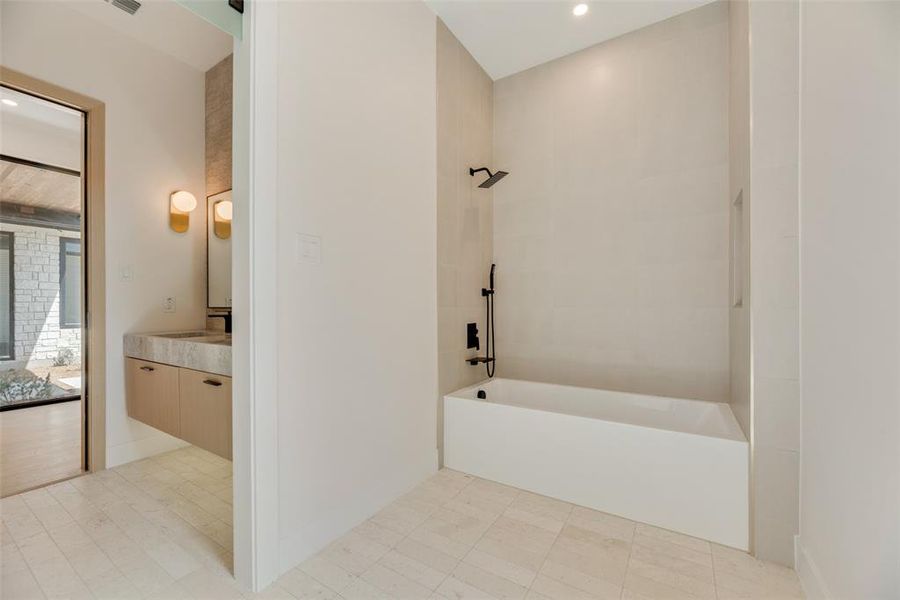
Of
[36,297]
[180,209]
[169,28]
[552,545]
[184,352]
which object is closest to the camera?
[552,545]

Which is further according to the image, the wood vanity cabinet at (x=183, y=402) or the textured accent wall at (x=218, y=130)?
the textured accent wall at (x=218, y=130)

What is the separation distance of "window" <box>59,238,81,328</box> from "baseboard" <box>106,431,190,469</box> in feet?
5.57

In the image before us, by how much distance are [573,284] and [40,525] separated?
10.6 feet

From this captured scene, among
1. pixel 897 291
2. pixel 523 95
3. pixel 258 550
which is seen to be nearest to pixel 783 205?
pixel 897 291

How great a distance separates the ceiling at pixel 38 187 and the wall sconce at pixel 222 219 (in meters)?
1.35

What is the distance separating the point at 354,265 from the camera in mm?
1712

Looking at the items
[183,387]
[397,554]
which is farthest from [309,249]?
[397,554]

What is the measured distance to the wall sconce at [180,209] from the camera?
2.65 meters

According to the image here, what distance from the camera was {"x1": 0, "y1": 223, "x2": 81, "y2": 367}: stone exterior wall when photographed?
301 centimetres

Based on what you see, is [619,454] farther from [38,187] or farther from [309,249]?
[38,187]

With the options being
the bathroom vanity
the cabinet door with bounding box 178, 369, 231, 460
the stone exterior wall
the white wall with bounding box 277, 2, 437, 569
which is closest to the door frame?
the bathroom vanity

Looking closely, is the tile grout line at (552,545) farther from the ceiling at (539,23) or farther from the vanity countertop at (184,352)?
the ceiling at (539,23)

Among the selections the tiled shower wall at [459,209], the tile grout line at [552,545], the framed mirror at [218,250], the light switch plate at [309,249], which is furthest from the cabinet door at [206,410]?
the tile grout line at [552,545]

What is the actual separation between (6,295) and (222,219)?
1985mm
